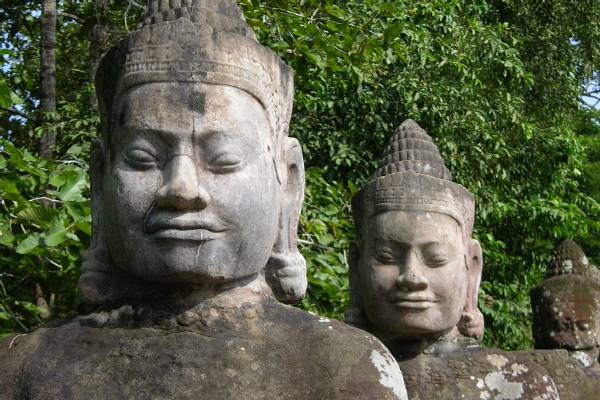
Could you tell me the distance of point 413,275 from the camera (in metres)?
4.60

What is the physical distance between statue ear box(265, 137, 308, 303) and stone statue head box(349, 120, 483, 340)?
1.22 m

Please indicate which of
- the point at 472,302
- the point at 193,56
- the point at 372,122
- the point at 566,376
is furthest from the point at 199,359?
the point at 372,122

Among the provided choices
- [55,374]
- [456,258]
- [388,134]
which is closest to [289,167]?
[55,374]

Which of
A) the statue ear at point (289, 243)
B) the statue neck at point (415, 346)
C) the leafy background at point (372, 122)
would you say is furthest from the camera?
the leafy background at point (372, 122)

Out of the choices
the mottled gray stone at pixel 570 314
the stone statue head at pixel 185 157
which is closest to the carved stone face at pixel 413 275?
the stone statue head at pixel 185 157

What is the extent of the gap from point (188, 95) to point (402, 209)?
1967 mm

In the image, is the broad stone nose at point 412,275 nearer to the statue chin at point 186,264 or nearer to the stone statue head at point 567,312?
the statue chin at point 186,264

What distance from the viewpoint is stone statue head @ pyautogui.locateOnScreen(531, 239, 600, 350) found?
7.21 meters

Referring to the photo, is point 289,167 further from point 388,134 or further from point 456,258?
point 388,134

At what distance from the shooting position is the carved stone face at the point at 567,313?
23.7 feet

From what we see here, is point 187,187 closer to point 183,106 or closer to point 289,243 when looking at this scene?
point 183,106

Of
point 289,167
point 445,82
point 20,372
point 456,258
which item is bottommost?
point 20,372

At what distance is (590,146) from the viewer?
58.1ft

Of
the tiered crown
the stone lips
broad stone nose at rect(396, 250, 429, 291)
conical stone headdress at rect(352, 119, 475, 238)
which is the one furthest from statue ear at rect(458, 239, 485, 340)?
the stone lips
